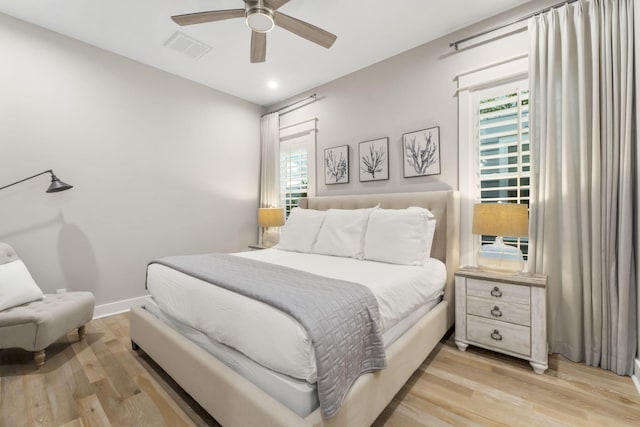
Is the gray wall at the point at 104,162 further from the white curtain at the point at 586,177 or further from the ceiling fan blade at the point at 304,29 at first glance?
the white curtain at the point at 586,177

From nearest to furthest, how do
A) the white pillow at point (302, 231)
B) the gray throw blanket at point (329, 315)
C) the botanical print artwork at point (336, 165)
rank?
the gray throw blanket at point (329, 315), the white pillow at point (302, 231), the botanical print artwork at point (336, 165)

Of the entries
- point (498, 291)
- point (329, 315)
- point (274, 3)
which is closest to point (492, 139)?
point (498, 291)

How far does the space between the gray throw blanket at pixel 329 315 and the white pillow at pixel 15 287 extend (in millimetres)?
1462

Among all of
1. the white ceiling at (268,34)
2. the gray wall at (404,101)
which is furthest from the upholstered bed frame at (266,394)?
the white ceiling at (268,34)

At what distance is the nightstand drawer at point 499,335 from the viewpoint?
2.04 meters

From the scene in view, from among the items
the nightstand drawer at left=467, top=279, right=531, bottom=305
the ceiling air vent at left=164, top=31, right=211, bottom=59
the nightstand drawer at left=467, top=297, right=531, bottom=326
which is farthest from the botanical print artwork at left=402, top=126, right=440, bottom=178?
the ceiling air vent at left=164, top=31, right=211, bottom=59

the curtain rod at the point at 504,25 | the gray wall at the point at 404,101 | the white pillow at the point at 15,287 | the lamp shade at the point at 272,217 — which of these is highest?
the curtain rod at the point at 504,25

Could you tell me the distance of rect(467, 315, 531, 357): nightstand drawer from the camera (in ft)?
6.71

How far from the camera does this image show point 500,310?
214 cm

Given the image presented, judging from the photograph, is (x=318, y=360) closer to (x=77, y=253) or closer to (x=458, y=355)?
(x=458, y=355)

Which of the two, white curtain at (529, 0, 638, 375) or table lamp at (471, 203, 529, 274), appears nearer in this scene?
white curtain at (529, 0, 638, 375)

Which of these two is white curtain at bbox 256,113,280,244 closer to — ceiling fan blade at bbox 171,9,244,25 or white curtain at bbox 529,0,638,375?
ceiling fan blade at bbox 171,9,244,25

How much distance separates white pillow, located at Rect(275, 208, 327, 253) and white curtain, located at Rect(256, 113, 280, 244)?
1.22 metres

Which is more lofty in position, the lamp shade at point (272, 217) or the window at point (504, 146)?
the window at point (504, 146)
